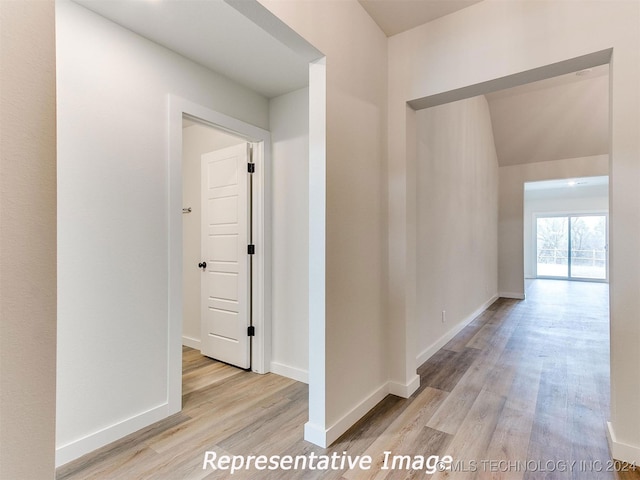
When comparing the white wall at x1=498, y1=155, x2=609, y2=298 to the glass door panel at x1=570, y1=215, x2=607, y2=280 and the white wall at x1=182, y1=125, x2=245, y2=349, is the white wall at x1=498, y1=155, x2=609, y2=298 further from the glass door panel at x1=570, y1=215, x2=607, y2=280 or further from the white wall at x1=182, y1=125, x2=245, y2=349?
the white wall at x1=182, y1=125, x2=245, y2=349

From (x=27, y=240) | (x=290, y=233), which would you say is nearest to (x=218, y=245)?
(x=290, y=233)

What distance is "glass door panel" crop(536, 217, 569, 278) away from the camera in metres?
9.95

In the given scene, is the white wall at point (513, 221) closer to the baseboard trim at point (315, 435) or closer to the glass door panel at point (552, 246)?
the glass door panel at point (552, 246)

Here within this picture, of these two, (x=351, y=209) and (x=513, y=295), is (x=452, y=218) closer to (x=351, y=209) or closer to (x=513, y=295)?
(x=351, y=209)

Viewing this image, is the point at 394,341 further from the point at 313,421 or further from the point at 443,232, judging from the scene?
the point at 443,232

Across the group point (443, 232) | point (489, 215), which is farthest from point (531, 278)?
point (443, 232)

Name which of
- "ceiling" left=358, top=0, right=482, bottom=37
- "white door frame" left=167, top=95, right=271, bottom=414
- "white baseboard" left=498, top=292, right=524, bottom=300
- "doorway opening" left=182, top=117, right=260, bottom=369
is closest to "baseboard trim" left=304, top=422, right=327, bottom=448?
"white door frame" left=167, top=95, right=271, bottom=414

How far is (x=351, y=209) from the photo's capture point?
2033 millimetres

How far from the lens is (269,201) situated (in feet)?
9.82

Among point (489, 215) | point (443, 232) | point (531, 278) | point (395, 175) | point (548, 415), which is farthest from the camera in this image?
point (531, 278)

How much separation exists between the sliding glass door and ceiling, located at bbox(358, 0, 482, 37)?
1004 cm

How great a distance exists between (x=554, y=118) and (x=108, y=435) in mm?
7005

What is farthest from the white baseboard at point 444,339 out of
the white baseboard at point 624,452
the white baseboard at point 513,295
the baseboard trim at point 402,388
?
the white baseboard at point 513,295

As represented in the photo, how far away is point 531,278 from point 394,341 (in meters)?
10.2
